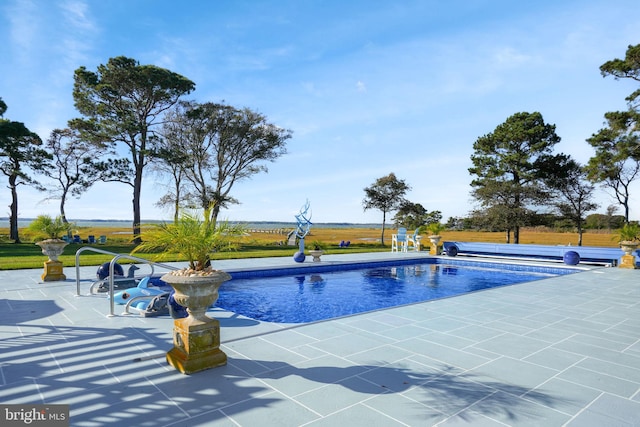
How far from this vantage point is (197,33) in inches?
453

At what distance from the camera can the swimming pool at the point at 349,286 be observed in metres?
7.13

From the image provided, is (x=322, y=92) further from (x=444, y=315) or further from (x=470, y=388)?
(x=470, y=388)

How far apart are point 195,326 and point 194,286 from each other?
405 millimetres

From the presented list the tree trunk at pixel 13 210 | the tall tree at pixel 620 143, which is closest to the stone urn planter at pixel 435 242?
the tall tree at pixel 620 143

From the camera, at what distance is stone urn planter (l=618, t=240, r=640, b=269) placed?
11.7m

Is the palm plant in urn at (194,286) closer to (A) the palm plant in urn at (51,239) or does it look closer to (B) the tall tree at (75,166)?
(A) the palm plant in urn at (51,239)

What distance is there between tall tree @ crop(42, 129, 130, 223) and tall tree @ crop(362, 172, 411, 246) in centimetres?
1758

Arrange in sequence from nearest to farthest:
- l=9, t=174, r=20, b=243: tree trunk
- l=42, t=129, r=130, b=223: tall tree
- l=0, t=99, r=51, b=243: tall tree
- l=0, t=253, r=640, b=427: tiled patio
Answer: l=0, t=253, r=640, b=427: tiled patio → l=0, t=99, r=51, b=243: tall tree → l=9, t=174, r=20, b=243: tree trunk → l=42, t=129, r=130, b=223: tall tree

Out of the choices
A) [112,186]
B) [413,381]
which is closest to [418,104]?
[413,381]

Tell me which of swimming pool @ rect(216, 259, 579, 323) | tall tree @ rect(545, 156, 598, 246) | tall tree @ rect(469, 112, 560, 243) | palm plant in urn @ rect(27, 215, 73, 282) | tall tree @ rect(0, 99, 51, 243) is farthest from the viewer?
Result: tall tree @ rect(545, 156, 598, 246)

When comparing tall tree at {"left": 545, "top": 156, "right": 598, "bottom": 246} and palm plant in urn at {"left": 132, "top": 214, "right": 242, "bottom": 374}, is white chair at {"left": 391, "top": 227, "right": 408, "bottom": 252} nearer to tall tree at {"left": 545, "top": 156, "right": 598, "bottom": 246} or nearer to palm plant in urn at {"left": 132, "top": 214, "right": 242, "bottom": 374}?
tall tree at {"left": 545, "top": 156, "right": 598, "bottom": 246}

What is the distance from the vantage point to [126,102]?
2142cm

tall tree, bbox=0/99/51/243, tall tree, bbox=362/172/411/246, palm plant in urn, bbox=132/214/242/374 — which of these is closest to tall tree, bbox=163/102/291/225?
tall tree, bbox=362/172/411/246

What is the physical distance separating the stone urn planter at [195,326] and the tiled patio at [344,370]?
0.43 feet
